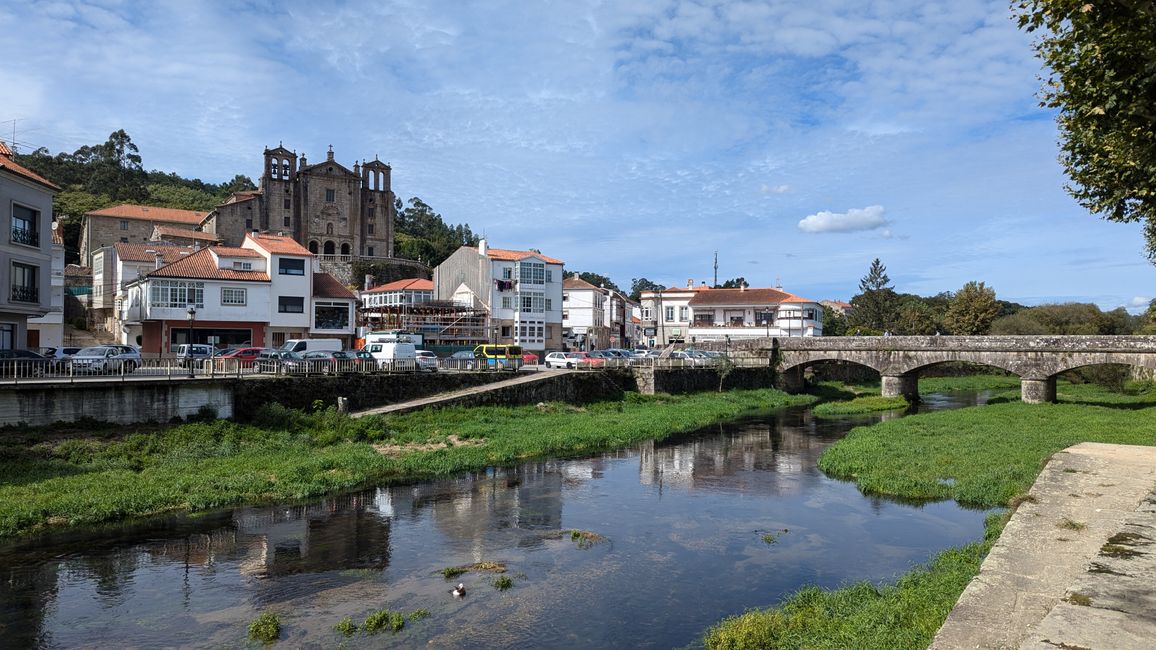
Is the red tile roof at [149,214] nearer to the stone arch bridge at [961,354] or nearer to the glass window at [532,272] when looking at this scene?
the glass window at [532,272]

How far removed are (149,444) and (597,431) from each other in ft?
64.3

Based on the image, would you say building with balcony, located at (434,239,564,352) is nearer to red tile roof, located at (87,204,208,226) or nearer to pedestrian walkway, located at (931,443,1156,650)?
red tile roof, located at (87,204,208,226)

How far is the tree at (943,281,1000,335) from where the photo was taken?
268ft

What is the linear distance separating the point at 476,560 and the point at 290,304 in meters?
42.5

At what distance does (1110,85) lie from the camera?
1300 centimetres

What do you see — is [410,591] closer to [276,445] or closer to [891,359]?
[276,445]

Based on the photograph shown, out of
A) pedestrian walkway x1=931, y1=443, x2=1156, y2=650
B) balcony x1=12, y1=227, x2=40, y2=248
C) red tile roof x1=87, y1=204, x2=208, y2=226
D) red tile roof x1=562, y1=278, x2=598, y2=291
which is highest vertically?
red tile roof x1=87, y1=204, x2=208, y2=226

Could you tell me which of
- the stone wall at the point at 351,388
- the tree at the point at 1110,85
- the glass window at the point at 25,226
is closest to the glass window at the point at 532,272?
the stone wall at the point at 351,388

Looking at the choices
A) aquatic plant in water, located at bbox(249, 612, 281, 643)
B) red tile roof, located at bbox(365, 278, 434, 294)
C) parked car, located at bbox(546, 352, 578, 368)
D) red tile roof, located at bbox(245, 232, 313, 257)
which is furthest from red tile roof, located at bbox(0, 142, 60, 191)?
red tile roof, located at bbox(365, 278, 434, 294)

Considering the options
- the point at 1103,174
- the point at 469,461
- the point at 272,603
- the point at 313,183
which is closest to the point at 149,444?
the point at 469,461

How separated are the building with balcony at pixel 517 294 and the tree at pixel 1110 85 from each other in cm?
5255

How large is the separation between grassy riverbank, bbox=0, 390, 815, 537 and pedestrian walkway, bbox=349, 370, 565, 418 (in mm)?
875

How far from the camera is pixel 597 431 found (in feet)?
120

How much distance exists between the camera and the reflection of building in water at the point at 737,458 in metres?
26.9
